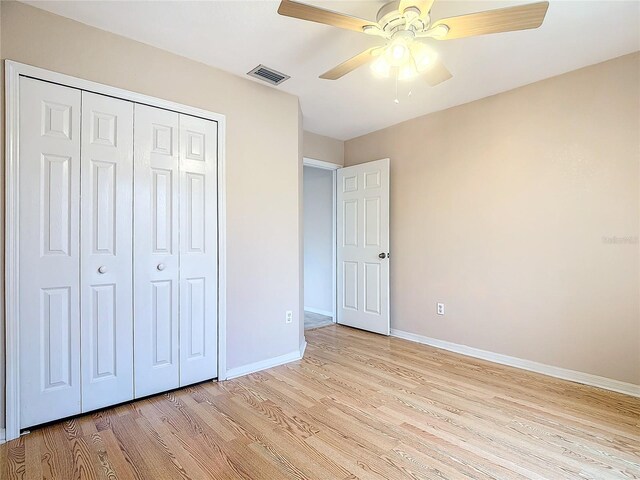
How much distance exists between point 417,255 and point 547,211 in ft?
4.34

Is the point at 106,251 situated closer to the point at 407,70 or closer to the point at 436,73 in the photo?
the point at 407,70

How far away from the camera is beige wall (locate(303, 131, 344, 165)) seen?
419 centimetres

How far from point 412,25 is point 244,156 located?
161 centimetres

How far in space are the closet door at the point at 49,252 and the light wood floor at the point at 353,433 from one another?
0.25 m

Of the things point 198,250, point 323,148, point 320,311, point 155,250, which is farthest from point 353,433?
point 323,148

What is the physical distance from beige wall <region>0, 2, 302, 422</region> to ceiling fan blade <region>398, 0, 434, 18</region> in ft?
5.21

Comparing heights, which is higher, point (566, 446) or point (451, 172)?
point (451, 172)

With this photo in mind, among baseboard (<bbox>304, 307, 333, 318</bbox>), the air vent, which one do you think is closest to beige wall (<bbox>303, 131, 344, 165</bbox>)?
the air vent

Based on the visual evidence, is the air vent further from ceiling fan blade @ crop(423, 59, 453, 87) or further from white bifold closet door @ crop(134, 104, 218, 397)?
ceiling fan blade @ crop(423, 59, 453, 87)

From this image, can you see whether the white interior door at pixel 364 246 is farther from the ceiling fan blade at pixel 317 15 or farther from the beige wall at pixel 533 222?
the ceiling fan blade at pixel 317 15

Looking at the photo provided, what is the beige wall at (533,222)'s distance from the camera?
2465mm

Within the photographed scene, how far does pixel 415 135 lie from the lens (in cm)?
376

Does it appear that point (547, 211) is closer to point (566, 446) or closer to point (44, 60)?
point (566, 446)

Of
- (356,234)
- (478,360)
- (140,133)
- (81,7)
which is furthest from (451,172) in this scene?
(81,7)
